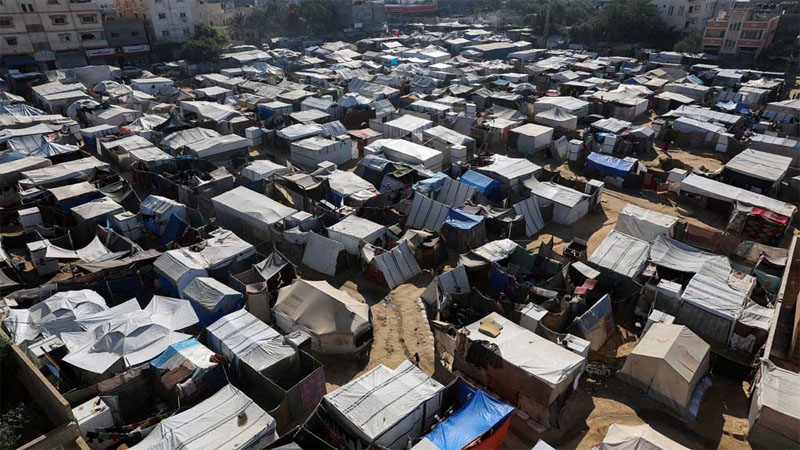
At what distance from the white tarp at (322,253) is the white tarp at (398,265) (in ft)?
6.49

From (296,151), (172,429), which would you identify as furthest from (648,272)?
(296,151)


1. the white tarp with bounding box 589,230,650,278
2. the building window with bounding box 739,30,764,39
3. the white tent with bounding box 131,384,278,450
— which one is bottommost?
the white tarp with bounding box 589,230,650,278

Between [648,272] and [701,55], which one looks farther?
[701,55]

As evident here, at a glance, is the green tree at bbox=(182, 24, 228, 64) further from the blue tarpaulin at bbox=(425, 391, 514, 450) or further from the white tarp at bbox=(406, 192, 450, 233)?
the blue tarpaulin at bbox=(425, 391, 514, 450)

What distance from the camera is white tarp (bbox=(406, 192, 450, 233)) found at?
21938 mm

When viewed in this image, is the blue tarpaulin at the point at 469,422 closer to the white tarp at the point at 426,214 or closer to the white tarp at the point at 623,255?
the white tarp at the point at 623,255

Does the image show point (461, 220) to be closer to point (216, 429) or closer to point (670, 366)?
point (670, 366)

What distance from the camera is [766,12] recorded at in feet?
187

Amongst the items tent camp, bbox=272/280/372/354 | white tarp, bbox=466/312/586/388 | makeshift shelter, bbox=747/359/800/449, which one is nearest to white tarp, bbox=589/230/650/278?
makeshift shelter, bbox=747/359/800/449

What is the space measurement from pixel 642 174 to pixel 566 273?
45.2ft

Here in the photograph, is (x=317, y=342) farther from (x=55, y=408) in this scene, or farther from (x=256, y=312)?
(x=55, y=408)

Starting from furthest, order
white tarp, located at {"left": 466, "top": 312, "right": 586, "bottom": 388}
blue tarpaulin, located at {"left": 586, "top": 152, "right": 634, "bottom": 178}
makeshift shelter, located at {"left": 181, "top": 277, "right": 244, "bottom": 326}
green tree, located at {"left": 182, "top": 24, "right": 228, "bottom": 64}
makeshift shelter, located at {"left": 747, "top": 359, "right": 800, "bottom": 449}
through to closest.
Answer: green tree, located at {"left": 182, "top": 24, "right": 228, "bottom": 64} < blue tarpaulin, located at {"left": 586, "top": 152, "right": 634, "bottom": 178} < makeshift shelter, located at {"left": 181, "top": 277, "right": 244, "bottom": 326} < white tarp, located at {"left": 466, "top": 312, "right": 586, "bottom": 388} < makeshift shelter, located at {"left": 747, "top": 359, "right": 800, "bottom": 449}

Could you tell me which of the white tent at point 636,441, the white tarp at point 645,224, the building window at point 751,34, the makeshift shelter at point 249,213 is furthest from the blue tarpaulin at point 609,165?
the building window at point 751,34

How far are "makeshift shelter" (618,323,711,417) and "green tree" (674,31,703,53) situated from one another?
61.6m
